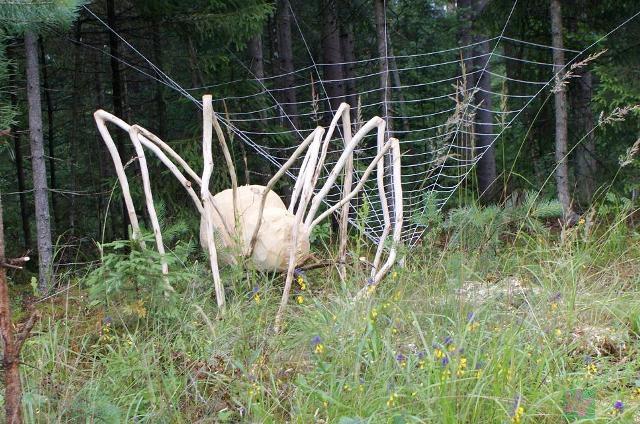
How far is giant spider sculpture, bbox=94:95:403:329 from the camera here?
299cm

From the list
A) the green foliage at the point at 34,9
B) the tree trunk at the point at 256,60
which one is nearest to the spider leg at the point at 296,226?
the green foliage at the point at 34,9

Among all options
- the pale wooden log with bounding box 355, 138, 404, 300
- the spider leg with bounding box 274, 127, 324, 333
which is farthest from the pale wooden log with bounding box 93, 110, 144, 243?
the pale wooden log with bounding box 355, 138, 404, 300

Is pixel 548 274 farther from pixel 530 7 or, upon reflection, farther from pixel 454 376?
pixel 530 7

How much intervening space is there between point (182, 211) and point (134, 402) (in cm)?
439

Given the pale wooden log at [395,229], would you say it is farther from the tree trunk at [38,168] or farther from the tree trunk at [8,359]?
the tree trunk at [38,168]

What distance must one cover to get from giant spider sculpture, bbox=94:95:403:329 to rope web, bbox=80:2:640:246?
16 centimetres

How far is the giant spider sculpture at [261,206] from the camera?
299 centimetres

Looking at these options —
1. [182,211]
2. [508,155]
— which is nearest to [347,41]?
[508,155]

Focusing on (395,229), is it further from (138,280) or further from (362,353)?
(138,280)

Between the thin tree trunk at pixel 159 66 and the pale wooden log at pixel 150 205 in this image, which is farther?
the thin tree trunk at pixel 159 66

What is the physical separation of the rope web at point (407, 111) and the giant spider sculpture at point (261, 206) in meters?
0.16

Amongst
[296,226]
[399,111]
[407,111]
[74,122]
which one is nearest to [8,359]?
[296,226]

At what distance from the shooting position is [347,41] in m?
10.1

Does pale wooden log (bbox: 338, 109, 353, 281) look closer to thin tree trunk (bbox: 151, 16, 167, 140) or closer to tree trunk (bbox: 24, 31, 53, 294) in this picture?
tree trunk (bbox: 24, 31, 53, 294)
